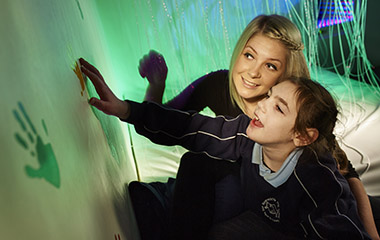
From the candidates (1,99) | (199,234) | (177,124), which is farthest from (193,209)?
(1,99)

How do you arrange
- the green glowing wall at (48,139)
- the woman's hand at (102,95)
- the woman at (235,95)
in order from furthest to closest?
the woman at (235,95)
the woman's hand at (102,95)
the green glowing wall at (48,139)

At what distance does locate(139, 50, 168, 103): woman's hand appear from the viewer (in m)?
0.95

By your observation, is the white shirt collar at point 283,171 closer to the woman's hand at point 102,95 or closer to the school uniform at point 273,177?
the school uniform at point 273,177

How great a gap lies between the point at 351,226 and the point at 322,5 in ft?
3.61

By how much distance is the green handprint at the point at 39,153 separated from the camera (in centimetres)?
31

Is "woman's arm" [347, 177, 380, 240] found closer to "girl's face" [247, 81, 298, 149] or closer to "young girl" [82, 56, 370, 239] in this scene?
"young girl" [82, 56, 370, 239]

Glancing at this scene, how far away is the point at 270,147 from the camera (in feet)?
2.40

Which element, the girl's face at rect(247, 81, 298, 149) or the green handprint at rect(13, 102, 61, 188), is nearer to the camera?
the green handprint at rect(13, 102, 61, 188)

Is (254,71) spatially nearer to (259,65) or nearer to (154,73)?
(259,65)

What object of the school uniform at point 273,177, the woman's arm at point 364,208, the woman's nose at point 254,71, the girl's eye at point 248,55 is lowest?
the woman's arm at point 364,208

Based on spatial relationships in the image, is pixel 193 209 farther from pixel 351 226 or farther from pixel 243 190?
pixel 351 226

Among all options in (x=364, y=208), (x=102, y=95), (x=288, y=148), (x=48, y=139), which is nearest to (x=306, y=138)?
(x=288, y=148)

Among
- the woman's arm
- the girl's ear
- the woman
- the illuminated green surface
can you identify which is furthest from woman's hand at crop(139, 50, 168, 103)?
the woman's arm

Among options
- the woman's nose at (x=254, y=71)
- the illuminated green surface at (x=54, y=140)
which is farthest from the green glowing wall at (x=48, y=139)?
the woman's nose at (x=254, y=71)
